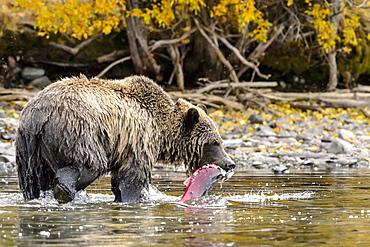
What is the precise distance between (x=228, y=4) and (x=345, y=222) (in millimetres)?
12399

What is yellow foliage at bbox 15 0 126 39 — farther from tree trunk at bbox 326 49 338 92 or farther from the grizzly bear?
the grizzly bear

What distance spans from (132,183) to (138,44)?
10774mm

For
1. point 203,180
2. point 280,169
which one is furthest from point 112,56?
point 203,180

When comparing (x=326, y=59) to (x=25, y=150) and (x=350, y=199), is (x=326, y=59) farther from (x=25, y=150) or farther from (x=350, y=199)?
(x=25, y=150)

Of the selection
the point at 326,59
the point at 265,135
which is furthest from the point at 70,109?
the point at 326,59

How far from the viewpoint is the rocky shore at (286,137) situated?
11461 millimetres

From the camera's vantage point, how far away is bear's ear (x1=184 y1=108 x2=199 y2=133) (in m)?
7.37

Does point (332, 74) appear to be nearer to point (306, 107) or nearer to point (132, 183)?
point (306, 107)

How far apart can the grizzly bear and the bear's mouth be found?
5.9 inches

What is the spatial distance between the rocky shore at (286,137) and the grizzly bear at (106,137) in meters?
3.34

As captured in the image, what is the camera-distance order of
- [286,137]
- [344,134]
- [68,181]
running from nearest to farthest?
[68,181] < [286,137] < [344,134]

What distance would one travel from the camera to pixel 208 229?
512 cm

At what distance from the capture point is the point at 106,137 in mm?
6688

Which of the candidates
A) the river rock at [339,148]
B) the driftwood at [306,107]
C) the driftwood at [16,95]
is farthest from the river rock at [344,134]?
the driftwood at [16,95]
